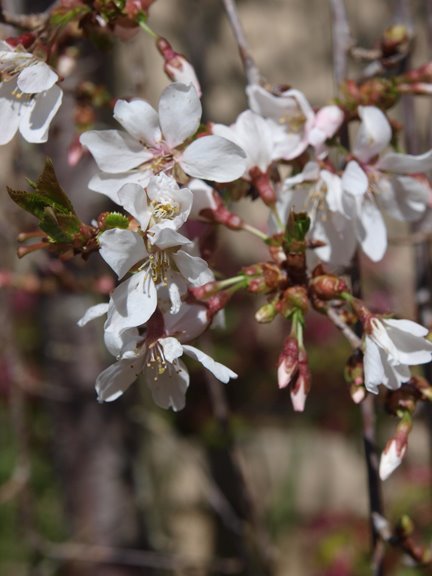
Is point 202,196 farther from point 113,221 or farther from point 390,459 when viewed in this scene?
point 390,459

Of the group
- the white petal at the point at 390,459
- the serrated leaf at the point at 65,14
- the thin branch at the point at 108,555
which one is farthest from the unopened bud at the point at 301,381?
the thin branch at the point at 108,555

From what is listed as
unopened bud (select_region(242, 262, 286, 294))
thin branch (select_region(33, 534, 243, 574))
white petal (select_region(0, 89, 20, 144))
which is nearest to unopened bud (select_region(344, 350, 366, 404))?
unopened bud (select_region(242, 262, 286, 294))

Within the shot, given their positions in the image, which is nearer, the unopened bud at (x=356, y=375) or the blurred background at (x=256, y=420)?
the unopened bud at (x=356, y=375)

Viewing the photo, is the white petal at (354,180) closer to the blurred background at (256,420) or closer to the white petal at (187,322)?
the white petal at (187,322)

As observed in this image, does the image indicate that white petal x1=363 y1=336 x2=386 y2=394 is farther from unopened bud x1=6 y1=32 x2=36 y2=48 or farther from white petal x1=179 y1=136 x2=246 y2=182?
unopened bud x1=6 y1=32 x2=36 y2=48

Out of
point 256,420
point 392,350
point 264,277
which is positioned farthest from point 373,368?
point 256,420
